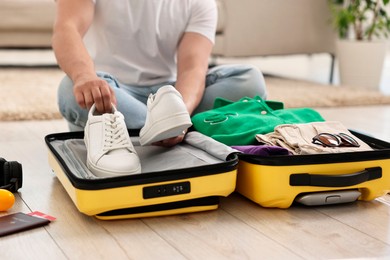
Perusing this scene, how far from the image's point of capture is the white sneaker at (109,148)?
4.17 ft

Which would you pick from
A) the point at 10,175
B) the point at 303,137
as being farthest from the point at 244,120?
the point at 10,175

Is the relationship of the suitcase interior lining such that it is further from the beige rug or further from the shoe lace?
the beige rug

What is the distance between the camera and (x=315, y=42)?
3.59 metres

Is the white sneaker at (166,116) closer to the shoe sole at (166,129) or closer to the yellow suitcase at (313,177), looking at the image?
the shoe sole at (166,129)

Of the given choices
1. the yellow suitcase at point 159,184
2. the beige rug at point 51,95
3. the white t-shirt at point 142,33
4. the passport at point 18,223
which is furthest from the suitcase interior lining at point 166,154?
the beige rug at point 51,95

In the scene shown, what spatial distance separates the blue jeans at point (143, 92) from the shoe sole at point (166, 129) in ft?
0.80

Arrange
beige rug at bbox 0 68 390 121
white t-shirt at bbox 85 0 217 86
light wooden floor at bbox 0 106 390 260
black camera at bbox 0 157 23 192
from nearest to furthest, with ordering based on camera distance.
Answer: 1. light wooden floor at bbox 0 106 390 260
2. black camera at bbox 0 157 23 192
3. white t-shirt at bbox 85 0 217 86
4. beige rug at bbox 0 68 390 121

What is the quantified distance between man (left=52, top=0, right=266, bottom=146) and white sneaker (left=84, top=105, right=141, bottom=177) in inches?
11.9

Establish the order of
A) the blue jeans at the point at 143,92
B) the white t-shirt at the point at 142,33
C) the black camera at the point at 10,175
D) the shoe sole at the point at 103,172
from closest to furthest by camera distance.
Answer: the shoe sole at the point at 103,172 → the black camera at the point at 10,175 → the blue jeans at the point at 143,92 → the white t-shirt at the point at 142,33

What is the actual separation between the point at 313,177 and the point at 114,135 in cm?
39

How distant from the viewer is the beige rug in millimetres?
2320

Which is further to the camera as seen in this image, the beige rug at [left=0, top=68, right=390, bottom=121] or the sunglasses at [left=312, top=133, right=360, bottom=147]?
the beige rug at [left=0, top=68, right=390, bottom=121]

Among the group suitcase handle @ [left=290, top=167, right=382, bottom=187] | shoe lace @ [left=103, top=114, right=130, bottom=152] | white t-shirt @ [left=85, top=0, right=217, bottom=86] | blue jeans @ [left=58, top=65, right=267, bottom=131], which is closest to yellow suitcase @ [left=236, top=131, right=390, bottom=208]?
suitcase handle @ [left=290, top=167, right=382, bottom=187]

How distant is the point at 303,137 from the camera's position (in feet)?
4.57
